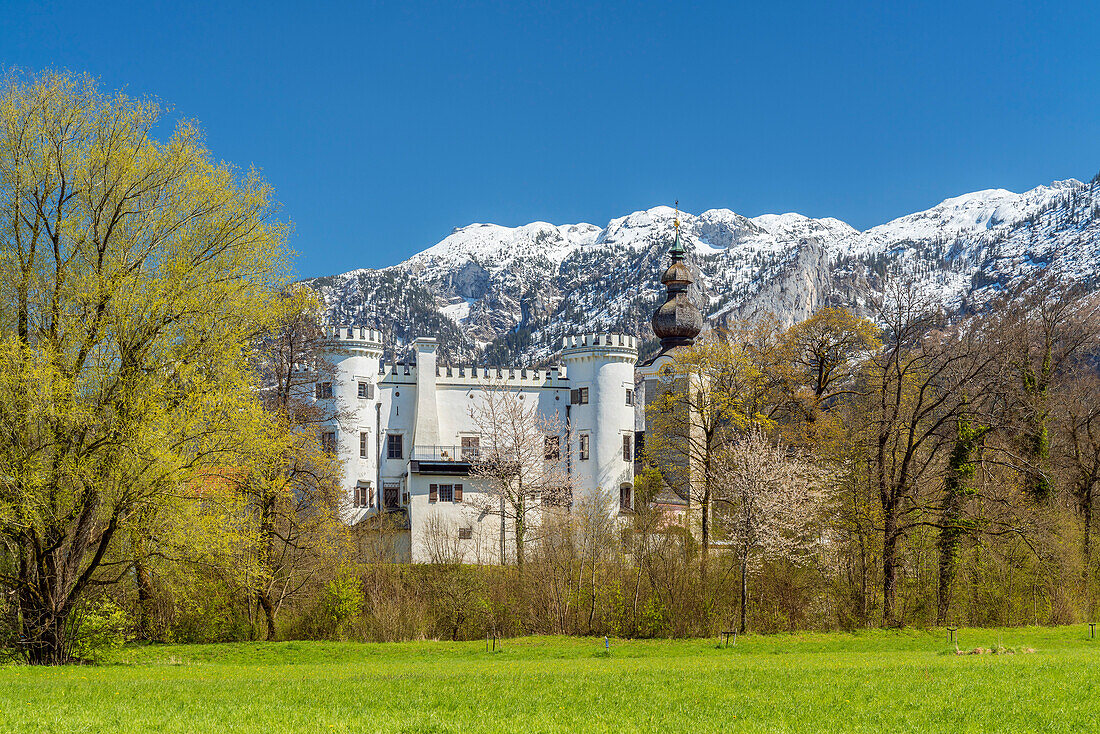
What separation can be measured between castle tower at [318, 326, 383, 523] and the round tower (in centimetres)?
950

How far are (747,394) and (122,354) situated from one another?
26409 millimetres

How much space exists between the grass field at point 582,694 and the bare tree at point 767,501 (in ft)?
25.1

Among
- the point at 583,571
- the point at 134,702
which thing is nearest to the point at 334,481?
the point at 583,571

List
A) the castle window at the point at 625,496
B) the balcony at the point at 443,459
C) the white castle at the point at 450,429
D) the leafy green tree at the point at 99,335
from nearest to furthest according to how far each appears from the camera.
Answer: the leafy green tree at the point at 99,335 → the white castle at the point at 450,429 → the balcony at the point at 443,459 → the castle window at the point at 625,496

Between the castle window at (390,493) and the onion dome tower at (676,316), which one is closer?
the castle window at (390,493)

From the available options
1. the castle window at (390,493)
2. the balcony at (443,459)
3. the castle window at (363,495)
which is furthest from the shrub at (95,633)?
the castle window at (390,493)

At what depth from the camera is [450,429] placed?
1911 inches

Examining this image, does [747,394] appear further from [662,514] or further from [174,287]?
[174,287]

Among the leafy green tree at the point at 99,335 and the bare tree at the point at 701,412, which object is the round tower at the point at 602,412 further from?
the leafy green tree at the point at 99,335

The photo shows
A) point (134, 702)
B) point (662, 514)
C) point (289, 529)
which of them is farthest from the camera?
point (662, 514)

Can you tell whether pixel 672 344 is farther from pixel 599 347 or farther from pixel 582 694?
pixel 582 694


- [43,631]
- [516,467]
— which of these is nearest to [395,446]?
[516,467]

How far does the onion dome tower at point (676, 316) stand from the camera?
5281cm

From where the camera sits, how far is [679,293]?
181 feet
